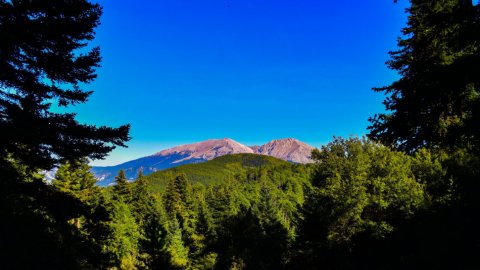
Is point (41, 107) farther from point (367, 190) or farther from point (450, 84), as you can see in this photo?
point (367, 190)

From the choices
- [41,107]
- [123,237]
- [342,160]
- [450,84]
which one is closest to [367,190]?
[342,160]

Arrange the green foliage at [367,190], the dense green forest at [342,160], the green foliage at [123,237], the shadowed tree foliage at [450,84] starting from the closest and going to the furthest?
the shadowed tree foliage at [450,84] → the dense green forest at [342,160] → the green foliage at [367,190] → the green foliage at [123,237]

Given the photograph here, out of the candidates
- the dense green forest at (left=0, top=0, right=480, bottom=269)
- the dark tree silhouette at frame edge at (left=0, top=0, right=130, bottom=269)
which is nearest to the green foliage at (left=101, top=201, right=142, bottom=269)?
the dense green forest at (left=0, top=0, right=480, bottom=269)

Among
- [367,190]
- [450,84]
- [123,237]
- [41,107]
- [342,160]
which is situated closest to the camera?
[450,84]

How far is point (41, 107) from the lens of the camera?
8.84 meters

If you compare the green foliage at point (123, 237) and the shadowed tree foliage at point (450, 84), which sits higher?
the shadowed tree foliage at point (450, 84)

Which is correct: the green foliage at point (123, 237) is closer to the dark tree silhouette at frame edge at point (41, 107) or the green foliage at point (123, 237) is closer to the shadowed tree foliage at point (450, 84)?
the dark tree silhouette at frame edge at point (41, 107)

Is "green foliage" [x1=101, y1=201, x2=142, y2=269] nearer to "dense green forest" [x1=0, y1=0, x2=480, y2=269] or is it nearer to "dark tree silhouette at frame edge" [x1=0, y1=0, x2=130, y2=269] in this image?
"dense green forest" [x1=0, y1=0, x2=480, y2=269]

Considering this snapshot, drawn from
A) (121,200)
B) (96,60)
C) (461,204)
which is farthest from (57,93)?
(121,200)

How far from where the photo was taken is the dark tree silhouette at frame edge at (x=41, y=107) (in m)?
7.80

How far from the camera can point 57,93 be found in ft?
30.1

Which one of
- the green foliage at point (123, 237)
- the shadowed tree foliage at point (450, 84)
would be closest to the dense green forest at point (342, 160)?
the shadowed tree foliage at point (450, 84)

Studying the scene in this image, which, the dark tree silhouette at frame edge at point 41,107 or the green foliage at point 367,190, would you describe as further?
the green foliage at point 367,190

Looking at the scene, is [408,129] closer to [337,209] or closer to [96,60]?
[96,60]
